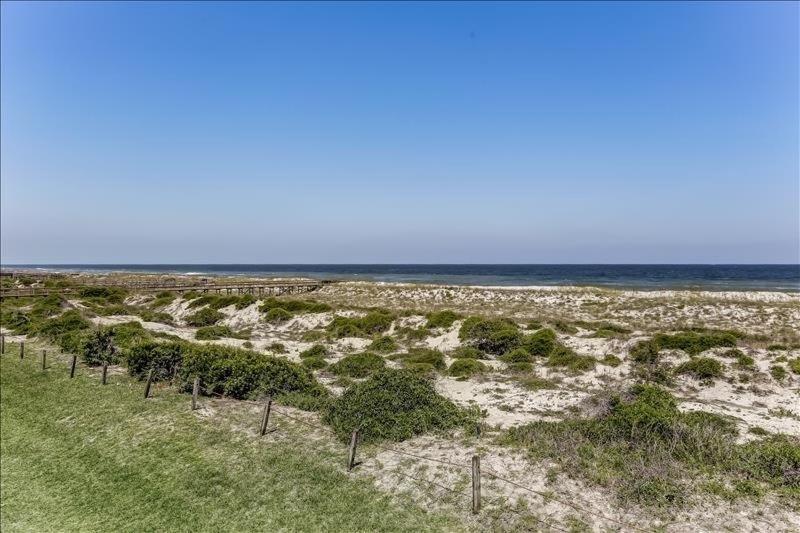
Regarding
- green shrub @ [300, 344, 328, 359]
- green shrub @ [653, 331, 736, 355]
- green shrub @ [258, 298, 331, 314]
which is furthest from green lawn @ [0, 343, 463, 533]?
green shrub @ [258, 298, 331, 314]

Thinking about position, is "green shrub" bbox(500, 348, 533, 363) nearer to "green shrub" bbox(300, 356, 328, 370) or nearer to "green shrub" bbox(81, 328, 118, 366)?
"green shrub" bbox(300, 356, 328, 370)

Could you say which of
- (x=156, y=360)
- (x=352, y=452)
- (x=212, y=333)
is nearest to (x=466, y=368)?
(x=352, y=452)

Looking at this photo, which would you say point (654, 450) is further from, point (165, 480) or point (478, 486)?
point (165, 480)

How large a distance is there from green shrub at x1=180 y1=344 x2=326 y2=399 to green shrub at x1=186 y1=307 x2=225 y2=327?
2245 cm

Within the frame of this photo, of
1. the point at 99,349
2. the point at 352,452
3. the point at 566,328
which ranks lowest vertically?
the point at 352,452

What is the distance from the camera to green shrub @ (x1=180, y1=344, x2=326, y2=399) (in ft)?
61.6

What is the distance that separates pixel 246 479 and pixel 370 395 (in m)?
4.85

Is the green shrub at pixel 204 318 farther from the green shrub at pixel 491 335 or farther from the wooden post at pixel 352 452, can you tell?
the wooden post at pixel 352 452

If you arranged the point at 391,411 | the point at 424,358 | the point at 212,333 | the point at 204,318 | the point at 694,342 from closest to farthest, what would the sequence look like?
the point at 391,411 < the point at 694,342 < the point at 424,358 < the point at 212,333 < the point at 204,318

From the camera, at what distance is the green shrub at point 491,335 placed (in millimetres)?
27625

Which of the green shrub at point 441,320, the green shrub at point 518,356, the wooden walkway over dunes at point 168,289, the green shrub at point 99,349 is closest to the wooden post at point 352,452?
the green shrub at point 518,356

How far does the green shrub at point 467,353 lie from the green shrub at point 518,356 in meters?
1.21

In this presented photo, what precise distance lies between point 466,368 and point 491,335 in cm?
557

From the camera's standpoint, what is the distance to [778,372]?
67.4 feet
